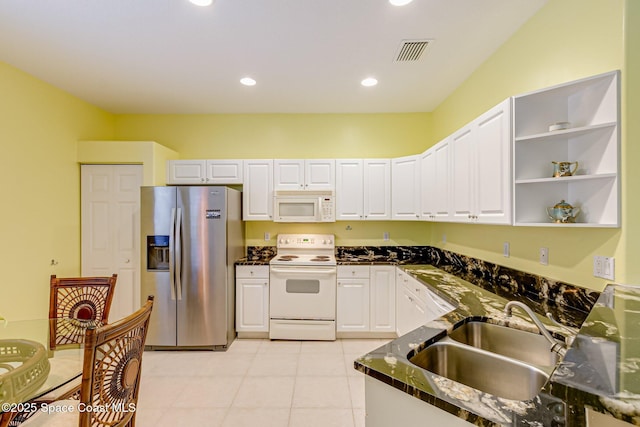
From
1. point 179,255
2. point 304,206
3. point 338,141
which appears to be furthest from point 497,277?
point 179,255

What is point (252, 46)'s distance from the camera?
7.43 feet

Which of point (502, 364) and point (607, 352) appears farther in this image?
point (502, 364)

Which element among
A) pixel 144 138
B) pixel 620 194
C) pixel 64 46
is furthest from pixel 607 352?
pixel 144 138

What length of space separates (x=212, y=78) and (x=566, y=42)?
2858 mm

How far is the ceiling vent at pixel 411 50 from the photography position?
2195 millimetres

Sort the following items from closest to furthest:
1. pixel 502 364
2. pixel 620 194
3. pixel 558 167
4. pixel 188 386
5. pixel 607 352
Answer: pixel 607 352
pixel 502 364
pixel 620 194
pixel 558 167
pixel 188 386

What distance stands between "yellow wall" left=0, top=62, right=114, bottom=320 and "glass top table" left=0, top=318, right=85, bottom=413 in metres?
1.00

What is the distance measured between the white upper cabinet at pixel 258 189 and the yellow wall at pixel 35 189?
6.34ft

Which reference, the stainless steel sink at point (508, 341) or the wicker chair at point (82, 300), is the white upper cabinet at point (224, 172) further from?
the stainless steel sink at point (508, 341)

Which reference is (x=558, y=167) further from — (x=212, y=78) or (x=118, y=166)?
(x=118, y=166)

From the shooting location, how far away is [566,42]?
5.54 feet

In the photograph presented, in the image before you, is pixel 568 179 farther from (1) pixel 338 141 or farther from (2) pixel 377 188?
(1) pixel 338 141

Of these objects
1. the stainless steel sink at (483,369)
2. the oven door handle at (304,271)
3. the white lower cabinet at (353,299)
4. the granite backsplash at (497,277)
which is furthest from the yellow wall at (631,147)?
the oven door handle at (304,271)

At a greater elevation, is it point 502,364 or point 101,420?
point 502,364
